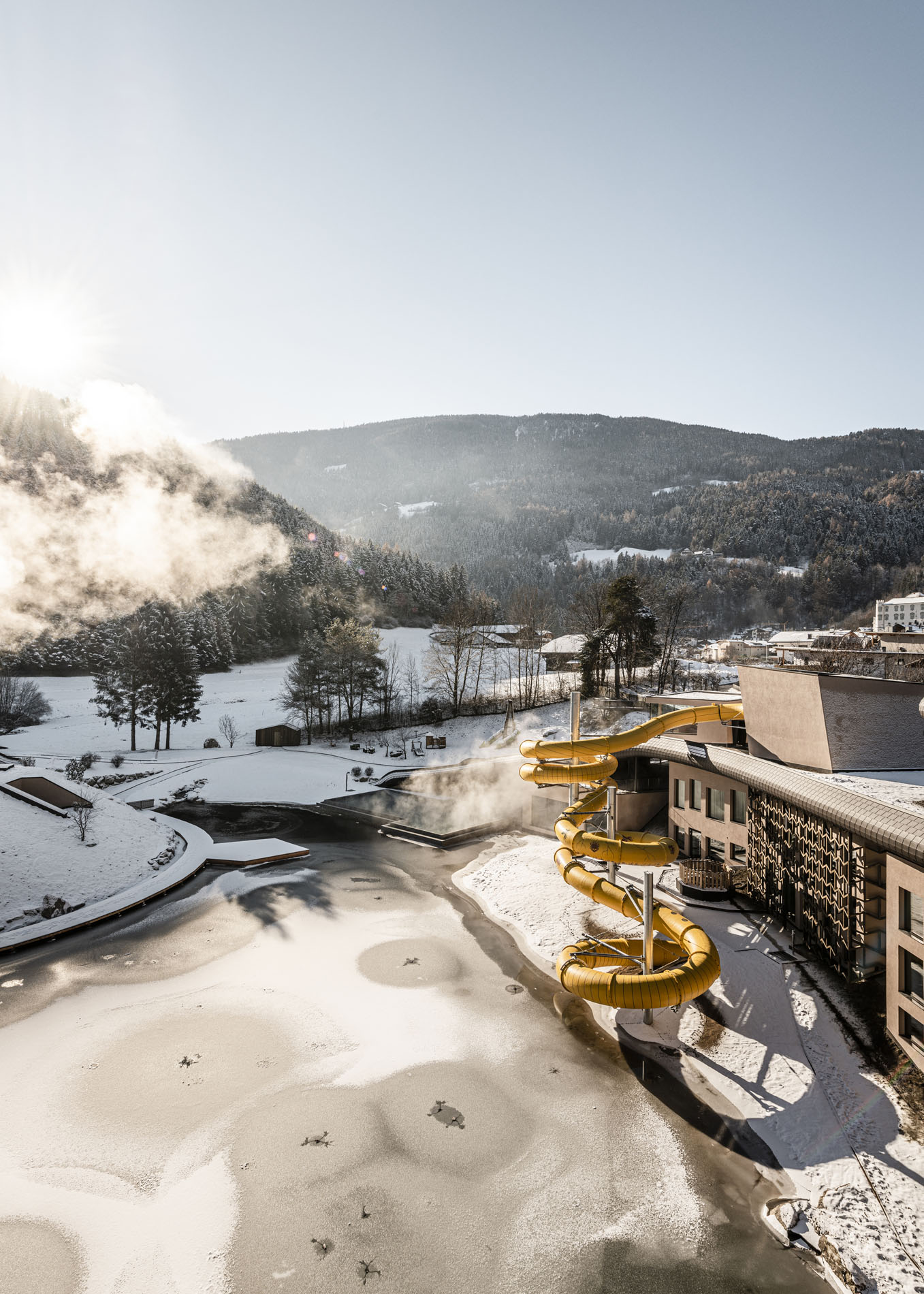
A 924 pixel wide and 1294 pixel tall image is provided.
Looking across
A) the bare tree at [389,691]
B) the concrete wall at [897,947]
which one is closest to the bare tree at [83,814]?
the concrete wall at [897,947]

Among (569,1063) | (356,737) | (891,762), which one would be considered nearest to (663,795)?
(891,762)

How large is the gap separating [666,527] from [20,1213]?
176255 mm

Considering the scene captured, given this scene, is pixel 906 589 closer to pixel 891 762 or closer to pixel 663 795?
pixel 663 795

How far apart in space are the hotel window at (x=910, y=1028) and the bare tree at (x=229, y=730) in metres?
41.2

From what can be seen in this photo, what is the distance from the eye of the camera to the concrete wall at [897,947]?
11.6 metres

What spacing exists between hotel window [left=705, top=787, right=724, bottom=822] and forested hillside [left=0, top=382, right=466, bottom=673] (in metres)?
43.0

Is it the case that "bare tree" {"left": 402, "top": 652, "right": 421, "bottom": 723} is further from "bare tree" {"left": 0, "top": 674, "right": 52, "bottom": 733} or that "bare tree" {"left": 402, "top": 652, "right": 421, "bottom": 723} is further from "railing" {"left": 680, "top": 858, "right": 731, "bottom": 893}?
"railing" {"left": 680, "top": 858, "right": 731, "bottom": 893}

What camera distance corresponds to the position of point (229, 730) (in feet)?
150

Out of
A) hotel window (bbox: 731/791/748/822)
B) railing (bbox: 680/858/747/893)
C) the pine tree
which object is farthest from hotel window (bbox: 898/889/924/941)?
the pine tree

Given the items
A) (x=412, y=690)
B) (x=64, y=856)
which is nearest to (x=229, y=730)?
(x=412, y=690)

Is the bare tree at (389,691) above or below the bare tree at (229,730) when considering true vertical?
above

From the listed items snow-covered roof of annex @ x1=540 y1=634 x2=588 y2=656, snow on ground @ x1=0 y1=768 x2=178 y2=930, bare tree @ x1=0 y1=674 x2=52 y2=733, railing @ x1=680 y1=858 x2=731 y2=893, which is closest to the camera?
snow on ground @ x1=0 y1=768 x2=178 y2=930

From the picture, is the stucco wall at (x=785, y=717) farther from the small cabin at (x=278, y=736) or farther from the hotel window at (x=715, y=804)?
the small cabin at (x=278, y=736)

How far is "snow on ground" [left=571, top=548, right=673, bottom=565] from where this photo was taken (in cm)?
15312
